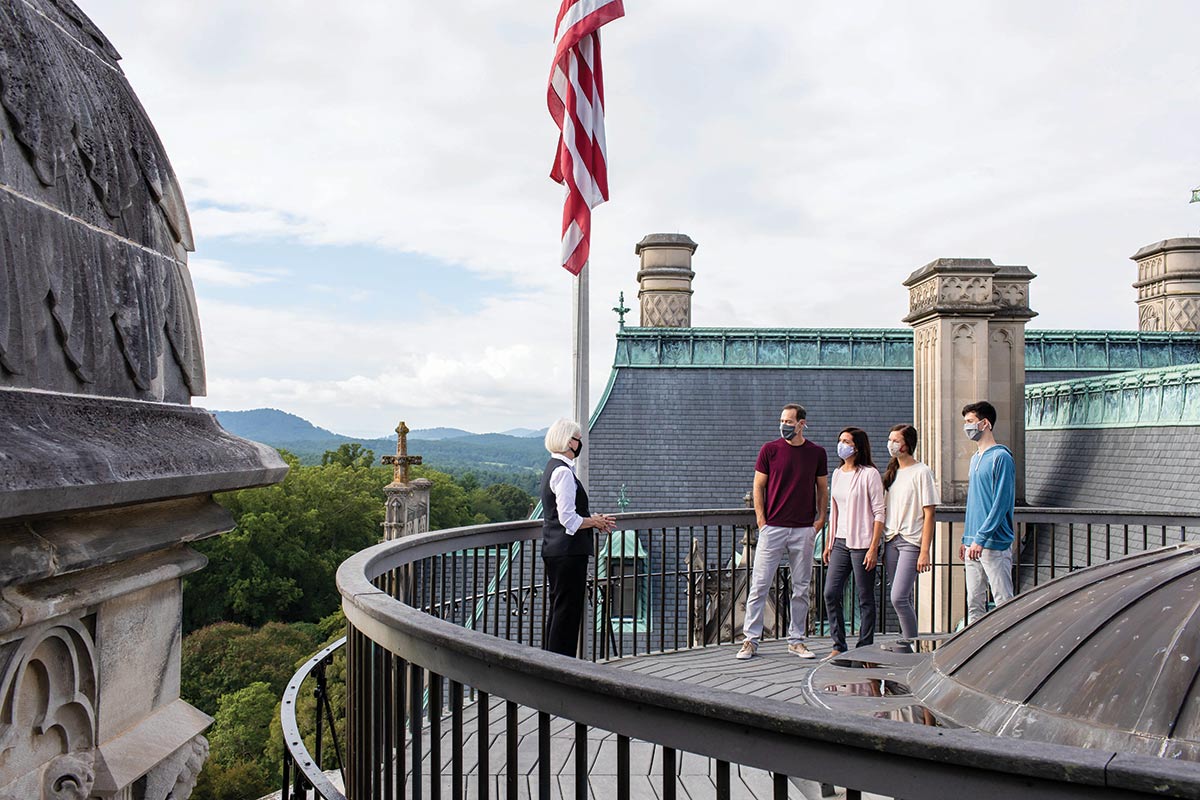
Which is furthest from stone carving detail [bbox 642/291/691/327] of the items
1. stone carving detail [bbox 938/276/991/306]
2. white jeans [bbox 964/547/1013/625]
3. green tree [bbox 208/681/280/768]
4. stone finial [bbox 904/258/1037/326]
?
green tree [bbox 208/681/280/768]

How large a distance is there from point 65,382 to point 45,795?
1032mm

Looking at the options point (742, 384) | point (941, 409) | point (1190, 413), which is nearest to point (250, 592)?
point (742, 384)

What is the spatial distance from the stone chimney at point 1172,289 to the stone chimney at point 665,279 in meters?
13.8

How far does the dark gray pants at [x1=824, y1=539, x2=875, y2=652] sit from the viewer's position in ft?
24.1

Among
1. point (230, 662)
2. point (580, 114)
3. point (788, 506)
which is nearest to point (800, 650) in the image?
point (788, 506)

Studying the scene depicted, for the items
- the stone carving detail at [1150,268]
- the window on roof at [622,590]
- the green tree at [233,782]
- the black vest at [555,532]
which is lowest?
the green tree at [233,782]

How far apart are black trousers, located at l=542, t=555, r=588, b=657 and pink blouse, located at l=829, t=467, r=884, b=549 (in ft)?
7.11

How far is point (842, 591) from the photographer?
7.47 m

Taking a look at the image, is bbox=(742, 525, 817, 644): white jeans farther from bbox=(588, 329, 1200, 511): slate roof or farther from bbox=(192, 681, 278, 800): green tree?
bbox=(192, 681, 278, 800): green tree

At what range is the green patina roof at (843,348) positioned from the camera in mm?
24891

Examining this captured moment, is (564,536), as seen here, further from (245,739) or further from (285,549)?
(285,549)

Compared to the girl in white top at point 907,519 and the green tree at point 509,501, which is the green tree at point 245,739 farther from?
the green tree at point 509,501

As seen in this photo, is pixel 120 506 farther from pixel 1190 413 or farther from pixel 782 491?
pixel 1190 413

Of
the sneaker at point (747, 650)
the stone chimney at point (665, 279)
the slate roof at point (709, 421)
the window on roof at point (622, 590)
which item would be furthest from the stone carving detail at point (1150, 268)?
the sneaker at point (747, 650)
